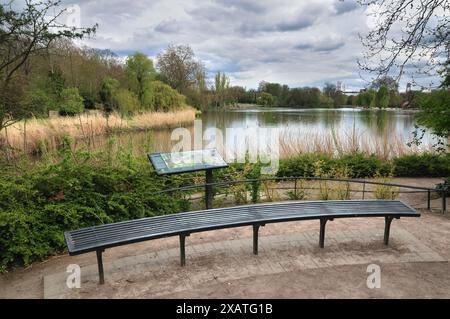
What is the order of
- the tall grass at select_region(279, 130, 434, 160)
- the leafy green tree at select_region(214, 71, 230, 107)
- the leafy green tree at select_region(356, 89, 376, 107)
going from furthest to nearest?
the leafy green tree at select_region(214, 71, 230, 107) < the tall grass at select_region(279, 130, 434, 160) < the leafy green tree at select_region(356, 89, 376, 107)

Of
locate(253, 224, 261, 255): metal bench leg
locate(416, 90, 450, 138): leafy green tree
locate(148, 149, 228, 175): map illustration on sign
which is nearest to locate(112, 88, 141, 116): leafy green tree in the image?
locate(148, 149, 228, 175): map illustration on sign

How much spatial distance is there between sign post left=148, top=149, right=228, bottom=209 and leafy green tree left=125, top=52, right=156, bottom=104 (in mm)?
27984

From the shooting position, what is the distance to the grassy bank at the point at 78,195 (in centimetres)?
389

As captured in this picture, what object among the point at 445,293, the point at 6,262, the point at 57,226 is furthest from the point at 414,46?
the point at 6,262

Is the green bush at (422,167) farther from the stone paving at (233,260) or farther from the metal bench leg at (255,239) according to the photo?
the metal bench leg at (255,239)

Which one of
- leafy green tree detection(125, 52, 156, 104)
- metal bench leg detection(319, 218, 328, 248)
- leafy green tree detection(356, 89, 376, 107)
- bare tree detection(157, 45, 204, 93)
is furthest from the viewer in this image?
bare tree detection(157, 45, 204, 93)

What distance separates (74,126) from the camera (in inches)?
323

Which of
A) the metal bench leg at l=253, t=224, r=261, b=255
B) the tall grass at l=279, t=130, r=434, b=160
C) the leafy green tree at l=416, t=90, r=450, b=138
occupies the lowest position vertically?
the metal bench leg at l=253, t=224, r=261, b=255

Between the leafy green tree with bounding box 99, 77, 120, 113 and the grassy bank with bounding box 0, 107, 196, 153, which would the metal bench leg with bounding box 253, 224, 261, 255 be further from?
the leafy green tree with bounding box 99, 77, 120, 113

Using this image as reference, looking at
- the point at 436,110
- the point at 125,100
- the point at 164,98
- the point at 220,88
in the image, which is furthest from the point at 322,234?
the point at 220,88

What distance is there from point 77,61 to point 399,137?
84.0 feet

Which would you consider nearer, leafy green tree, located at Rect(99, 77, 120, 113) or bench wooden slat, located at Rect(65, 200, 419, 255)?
bench wooden slat, located at Rect(65, 200, 419, 255)

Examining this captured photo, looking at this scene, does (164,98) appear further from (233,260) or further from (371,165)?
(233,260)

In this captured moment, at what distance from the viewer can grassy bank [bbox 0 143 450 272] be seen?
3.89m
